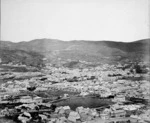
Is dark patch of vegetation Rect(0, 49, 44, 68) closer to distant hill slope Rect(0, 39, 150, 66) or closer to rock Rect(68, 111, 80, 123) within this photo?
distant hill slope Rect(0, 39, 150, 66)

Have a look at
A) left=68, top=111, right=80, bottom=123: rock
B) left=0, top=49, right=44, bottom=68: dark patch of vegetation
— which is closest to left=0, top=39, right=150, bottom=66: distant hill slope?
left=0, top=49, right=44, bottom=68: dark patch of vegetation

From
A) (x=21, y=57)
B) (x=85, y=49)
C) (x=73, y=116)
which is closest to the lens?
(x=73, y=116)

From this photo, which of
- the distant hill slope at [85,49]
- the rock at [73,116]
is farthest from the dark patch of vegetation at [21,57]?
the rock at [73,116]

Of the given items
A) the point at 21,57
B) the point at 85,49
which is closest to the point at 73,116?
the point at 85,49

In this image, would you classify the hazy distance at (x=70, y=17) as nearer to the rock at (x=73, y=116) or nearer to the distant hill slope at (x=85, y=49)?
the distant hill slope at (x=85, y=49)

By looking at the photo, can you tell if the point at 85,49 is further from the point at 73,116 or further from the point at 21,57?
the point at 73,116

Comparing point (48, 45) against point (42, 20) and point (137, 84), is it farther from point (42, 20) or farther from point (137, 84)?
point (137, 84)

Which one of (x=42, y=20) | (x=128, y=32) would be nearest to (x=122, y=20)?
(x=128, y=32)

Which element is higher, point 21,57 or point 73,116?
point 21,57
